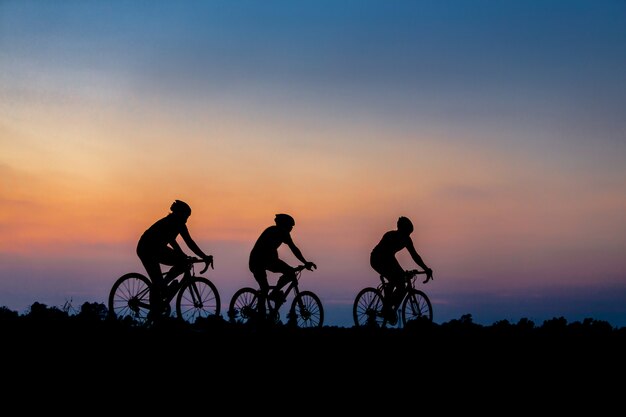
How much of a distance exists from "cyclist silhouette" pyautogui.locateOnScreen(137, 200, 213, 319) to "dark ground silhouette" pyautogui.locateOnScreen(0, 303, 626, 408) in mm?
826

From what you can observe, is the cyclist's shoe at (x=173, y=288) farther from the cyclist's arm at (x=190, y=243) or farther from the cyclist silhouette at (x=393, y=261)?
Answer: the cyclist silhouette at (x=393, y=261)

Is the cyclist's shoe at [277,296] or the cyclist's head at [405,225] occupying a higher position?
the cyclist's head at [405,225]

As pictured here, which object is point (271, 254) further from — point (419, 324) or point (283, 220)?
point (419, 324)

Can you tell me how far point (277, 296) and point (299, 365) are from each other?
20.4 feet

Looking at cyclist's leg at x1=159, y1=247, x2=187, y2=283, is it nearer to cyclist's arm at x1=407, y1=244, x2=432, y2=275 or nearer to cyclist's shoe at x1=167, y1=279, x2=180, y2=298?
cyclist's shoe at x1=167, y1=279, x2=180, y2=298

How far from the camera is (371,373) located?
Answer: 36.3ft

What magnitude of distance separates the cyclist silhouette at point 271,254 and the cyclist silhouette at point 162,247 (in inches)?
67.3

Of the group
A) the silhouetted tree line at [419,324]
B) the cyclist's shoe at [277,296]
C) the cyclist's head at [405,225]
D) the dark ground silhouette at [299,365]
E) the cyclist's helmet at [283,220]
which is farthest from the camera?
the cyclist's head at [405,225]

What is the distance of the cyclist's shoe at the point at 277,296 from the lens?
17.3 meters

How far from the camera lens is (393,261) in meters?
18.9

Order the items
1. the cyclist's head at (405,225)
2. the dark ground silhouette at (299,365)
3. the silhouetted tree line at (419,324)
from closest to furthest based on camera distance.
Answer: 1. the dark ground silhouette at (299,365)
2. the silhouetted tree line at (419,324)
3. the cyclist's head at (405,225)

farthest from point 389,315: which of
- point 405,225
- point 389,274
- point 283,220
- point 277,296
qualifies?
point 283,220

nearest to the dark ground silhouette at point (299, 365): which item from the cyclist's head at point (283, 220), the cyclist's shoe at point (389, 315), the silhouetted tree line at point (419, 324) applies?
the silhouetted tree line at point (419, 324)

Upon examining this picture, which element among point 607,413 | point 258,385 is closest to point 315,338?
point 258,385
